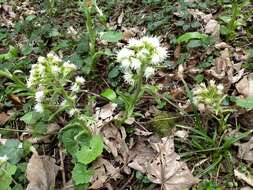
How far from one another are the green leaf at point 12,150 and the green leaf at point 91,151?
0.46 m

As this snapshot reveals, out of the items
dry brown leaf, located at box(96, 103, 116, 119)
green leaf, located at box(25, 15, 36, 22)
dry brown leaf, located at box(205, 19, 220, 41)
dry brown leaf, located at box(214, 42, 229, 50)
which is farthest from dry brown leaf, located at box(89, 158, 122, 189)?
green leaf, located at box(25, 15, 36, 22)

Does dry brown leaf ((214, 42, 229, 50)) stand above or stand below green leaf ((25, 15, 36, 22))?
above

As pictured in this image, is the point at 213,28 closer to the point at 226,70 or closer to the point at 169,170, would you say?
the point at 226,70

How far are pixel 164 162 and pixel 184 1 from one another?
1.71m

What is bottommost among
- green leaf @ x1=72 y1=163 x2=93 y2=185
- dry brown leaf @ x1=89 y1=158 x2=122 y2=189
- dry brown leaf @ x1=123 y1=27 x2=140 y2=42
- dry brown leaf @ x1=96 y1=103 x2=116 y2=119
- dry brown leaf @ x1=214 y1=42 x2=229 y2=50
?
dry brown leaf @ x1=89 y1=158 x2=122 y2=189

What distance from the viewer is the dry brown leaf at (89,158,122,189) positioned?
2654 mm

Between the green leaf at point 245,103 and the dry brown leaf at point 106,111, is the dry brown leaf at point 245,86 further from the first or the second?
the dry brown leaf at point 106,111

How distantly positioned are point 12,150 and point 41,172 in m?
0.29

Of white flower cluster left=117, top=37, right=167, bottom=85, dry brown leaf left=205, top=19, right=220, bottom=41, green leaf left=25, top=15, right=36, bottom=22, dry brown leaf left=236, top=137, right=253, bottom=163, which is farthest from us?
green leaf left=25, top=15, right=36, bottom=22

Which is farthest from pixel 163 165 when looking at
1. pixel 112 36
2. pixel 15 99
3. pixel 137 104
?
pixel 15 99

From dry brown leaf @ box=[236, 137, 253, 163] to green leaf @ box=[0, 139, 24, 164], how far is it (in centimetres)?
145

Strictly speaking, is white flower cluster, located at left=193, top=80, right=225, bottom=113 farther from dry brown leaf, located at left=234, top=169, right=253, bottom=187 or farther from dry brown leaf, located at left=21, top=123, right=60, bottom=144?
dry brown leaf, located at left=21, top=123, right=60, bottom=144

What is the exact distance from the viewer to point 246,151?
2652 millimetres

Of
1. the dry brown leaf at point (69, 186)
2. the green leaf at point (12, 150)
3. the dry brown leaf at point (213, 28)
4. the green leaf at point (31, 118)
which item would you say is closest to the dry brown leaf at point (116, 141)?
the dry brown leaf at point (69, 186)
